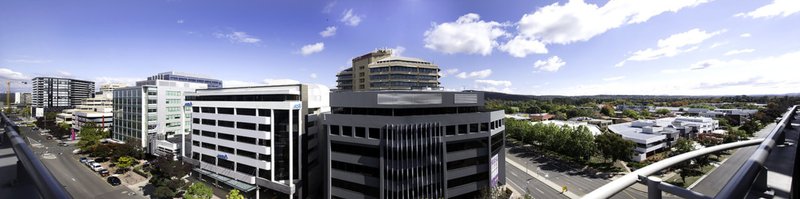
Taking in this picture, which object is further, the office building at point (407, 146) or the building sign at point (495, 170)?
the building sign at point (495, 170)

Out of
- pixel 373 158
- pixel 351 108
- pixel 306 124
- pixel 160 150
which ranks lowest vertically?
pixel 160 150

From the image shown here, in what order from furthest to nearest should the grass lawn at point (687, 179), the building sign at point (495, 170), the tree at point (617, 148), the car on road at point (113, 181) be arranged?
the tree at point (617, 148), the car on road at point (113, 181), the grass lawn at point (687, 179), the building sign at point (495, 170)

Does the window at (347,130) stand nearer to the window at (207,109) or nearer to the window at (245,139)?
the window at (245,139)

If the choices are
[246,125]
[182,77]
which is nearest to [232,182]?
[246,125]

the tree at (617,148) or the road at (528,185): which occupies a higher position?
the tree at (617,148)

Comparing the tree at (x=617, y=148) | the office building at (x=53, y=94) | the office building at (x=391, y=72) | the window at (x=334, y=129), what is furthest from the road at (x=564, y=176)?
the office building at (x=53, y=94)

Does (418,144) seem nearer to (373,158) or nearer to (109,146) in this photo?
(373,158)

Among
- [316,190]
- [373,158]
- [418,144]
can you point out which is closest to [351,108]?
[373,158]

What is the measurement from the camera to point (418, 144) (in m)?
25.0

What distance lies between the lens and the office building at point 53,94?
103 m

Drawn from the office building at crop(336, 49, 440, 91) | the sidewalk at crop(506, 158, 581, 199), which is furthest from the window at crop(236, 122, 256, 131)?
the sidewalk at crop(506, 158, 581, 199)

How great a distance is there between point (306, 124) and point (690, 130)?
3037 inches

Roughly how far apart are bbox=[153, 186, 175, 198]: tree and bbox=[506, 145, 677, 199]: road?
40588 mm

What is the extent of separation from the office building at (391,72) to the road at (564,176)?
2118 cm
